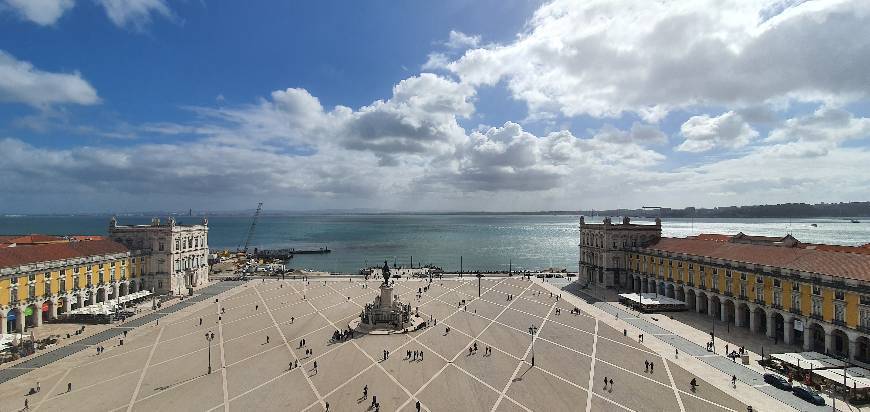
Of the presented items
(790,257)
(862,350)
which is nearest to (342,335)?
(862,350)

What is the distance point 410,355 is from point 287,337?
15.5 metres

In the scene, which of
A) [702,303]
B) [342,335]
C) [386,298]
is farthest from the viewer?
[702,303]

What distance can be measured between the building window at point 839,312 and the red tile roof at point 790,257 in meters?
2.78

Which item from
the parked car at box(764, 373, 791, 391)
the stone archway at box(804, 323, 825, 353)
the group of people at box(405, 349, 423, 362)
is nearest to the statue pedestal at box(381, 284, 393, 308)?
the group of people at box(405, 349, 423, 362)

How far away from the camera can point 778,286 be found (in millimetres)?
49719

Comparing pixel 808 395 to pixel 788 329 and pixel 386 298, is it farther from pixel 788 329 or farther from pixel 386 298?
pixel 386 298

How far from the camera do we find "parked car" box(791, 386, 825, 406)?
33156 millimetres

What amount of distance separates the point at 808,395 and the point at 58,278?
81.2 meters

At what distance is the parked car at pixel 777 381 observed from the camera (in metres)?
35.8

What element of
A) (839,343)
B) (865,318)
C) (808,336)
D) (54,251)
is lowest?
(839,343)

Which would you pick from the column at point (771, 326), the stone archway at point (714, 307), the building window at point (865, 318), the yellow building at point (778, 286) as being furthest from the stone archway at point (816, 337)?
the stone archway at point (714, 307)

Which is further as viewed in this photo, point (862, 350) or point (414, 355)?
point (414, 355)

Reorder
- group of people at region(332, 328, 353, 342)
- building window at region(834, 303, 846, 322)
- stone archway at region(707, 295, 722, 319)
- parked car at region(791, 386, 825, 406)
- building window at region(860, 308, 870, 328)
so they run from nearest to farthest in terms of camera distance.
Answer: parked car at region(791, 386, 825, 406) < building window at region(860, 308, 870, 328) < building window at region(834, 303, 846, 322) < group of people at region(332, 328, 353, 342) < stone archway at region(707, 295, 722, 319)

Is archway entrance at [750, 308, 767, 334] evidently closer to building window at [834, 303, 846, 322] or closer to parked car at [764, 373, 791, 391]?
building window at [834, 303, 846, 322]
